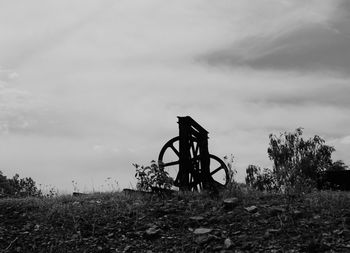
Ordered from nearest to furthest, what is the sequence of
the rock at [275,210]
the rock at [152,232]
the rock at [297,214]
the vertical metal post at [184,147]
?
the rock at [152,232] → the rock at [297,214] → the rock at [275,210] → the vertical metal post at [184,147]

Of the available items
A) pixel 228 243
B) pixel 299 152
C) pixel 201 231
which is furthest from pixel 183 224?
pixel 299 152

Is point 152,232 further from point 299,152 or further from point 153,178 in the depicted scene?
point 299,152

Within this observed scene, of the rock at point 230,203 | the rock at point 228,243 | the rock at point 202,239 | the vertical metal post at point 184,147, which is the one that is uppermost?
the vertical metal post at point 184,147

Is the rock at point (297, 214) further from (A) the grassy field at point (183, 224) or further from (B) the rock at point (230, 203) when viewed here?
(B) the rock at point (230, 203)

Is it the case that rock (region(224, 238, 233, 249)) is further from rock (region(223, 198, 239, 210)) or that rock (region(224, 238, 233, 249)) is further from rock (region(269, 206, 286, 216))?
rock (region(223, 198, 239, 210))

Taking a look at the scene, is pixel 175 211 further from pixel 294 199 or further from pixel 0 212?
pixel 0 212

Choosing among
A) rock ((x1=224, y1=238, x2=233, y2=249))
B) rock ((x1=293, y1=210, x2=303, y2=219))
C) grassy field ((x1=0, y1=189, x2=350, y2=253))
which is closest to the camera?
rock ((x1=224, y1=238, x2=233, y2=249))

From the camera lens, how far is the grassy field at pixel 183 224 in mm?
8336

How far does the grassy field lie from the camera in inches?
328

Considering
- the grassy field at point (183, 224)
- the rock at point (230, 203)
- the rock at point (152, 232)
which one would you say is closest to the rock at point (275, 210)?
the grassy field at point (183, 224)

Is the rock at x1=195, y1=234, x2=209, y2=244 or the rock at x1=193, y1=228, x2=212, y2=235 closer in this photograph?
the rock at x1=195, y1=234, x2=209, y2=244

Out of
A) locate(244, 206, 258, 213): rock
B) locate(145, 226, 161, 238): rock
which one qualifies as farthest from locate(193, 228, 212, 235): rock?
locate(244, 206, 258, 213): rock

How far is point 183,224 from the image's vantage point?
9.44 metres

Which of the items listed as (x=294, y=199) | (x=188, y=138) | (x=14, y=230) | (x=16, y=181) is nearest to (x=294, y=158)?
(x=16, y=181)
